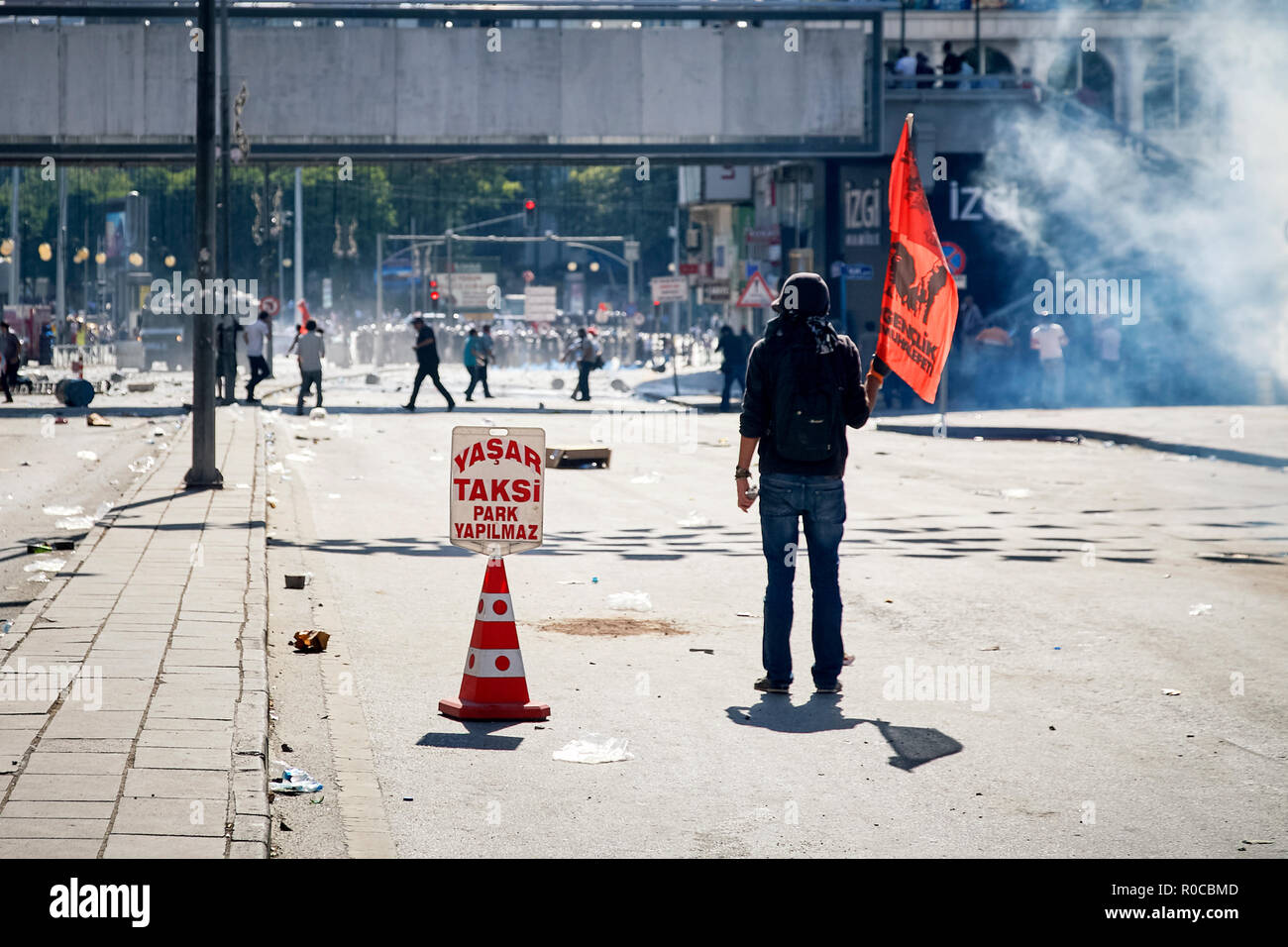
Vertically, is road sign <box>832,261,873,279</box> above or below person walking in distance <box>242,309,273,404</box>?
above

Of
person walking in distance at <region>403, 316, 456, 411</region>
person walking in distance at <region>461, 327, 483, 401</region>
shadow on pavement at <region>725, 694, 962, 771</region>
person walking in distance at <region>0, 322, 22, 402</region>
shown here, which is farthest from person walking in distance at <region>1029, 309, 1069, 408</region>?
shadow on pavement at <region>725, 694, 962, 771</region>

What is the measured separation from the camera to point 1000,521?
1517 cm

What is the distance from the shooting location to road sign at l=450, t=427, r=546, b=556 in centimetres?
757

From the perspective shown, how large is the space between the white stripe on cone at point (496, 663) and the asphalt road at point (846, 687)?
0.91 feet

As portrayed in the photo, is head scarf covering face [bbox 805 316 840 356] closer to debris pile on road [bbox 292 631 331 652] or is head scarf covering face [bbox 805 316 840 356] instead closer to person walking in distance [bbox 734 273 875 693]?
person walking in distance [bbox 734 273 875 693]

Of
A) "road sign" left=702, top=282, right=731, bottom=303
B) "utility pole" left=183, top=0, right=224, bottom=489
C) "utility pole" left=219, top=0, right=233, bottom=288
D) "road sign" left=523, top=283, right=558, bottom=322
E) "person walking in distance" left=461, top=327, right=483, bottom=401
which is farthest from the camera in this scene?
"road sign" left=523, top=283, right=558, bottom=322

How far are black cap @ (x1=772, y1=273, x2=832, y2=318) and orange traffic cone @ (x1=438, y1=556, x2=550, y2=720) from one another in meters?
1.77

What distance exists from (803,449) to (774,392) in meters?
0.31

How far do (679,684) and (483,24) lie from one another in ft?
112

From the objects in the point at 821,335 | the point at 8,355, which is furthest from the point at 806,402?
the point at 8,355

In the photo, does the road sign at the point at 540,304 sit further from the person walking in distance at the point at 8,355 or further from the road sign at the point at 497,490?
the road sign at the point at 497,490

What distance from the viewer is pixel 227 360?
3650 cm
